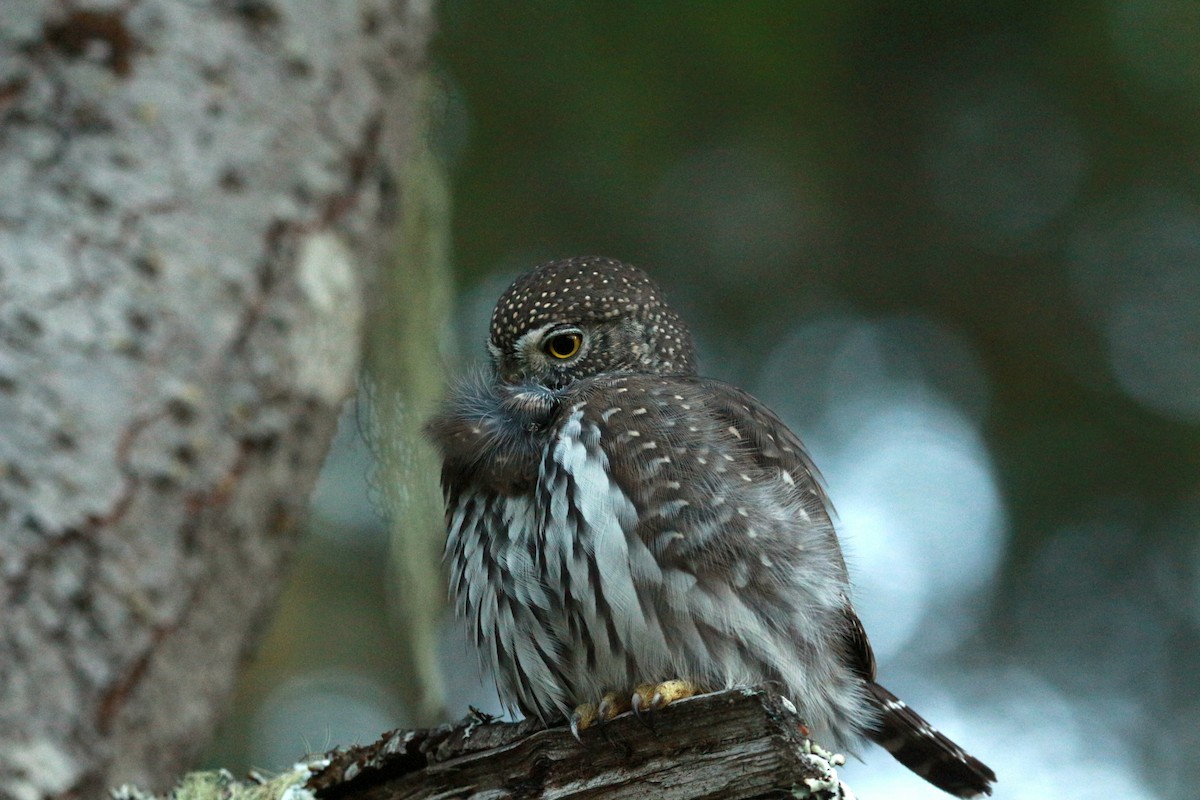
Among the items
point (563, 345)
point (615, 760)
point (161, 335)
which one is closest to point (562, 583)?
point (615, 760)

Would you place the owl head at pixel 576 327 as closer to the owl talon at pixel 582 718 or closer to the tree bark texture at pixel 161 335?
the tree bark texture at pixel 161 335

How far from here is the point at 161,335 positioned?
105 inches

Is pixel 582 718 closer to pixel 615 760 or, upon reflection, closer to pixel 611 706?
pixel 611 706

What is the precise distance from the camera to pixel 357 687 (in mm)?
5617

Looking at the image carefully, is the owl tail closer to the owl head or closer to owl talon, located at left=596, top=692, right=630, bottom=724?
owl talon, located at left=596, top=692, right=630, bottom=724

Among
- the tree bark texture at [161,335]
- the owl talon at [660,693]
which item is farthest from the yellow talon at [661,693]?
the tree bark texture at [161,335]

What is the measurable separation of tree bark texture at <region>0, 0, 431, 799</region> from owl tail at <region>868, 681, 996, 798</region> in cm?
158

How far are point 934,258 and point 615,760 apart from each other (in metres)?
3.80

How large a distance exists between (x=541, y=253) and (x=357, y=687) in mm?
2210

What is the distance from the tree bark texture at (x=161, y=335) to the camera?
2.40 meters

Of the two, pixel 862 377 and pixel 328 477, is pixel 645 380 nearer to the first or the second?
pixel 328 477

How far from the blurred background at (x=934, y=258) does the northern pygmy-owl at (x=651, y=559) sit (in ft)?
7.42

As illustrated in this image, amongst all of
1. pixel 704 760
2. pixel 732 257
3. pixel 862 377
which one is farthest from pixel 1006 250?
pixel 704 760

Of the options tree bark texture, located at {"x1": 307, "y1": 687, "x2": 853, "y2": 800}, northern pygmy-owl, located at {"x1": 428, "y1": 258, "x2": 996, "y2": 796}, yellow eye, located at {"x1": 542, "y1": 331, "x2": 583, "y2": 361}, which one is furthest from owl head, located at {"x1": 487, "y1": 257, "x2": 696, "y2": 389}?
tree bark texture, located at {"x1": 307, "y1": 687, "x2": 853, "y2": 800}
